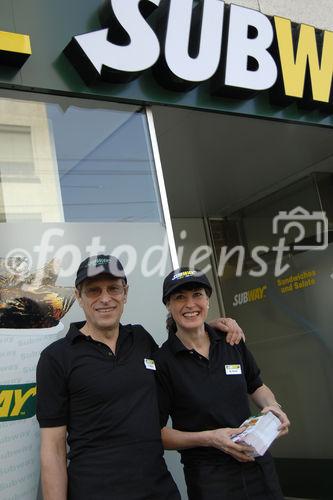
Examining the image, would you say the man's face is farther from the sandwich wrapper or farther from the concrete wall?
the concrete wall

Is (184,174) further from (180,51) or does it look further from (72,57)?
(72,57)

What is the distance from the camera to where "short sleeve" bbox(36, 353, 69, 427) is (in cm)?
210

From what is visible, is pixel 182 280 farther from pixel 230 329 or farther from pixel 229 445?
pixel 229 445

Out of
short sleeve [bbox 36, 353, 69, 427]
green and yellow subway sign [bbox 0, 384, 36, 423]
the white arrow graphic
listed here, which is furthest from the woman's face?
the white arrow graphic

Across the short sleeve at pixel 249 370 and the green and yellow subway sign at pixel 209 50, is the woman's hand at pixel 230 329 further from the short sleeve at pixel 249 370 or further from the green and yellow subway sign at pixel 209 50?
the green and yellow subway sign at pixel 209 50

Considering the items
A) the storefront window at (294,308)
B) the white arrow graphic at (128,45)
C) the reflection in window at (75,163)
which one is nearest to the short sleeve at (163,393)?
the reflection in window at (75,163)

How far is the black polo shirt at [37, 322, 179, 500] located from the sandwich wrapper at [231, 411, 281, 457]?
1.19ft

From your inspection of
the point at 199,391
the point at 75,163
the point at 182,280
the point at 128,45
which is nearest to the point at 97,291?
the point at 182,280

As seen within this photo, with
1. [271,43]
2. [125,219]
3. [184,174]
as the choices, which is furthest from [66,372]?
[184,174]

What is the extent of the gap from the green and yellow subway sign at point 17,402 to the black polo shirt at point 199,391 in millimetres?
870

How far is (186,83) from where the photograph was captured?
12.8 ft

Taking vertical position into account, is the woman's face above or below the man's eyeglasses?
below

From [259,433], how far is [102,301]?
83 centimetres

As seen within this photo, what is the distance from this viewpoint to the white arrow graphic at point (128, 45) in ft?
11.4
